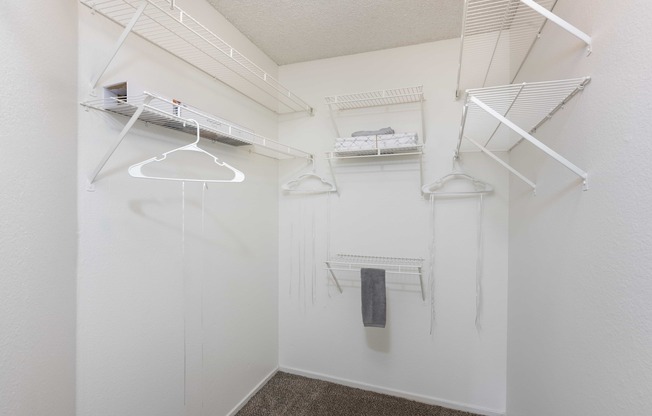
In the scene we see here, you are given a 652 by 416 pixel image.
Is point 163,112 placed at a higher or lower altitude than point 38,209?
higher

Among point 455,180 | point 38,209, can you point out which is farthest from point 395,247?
point 38,209

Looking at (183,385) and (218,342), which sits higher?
(218,342)

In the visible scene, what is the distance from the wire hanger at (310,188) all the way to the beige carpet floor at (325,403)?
157 cm

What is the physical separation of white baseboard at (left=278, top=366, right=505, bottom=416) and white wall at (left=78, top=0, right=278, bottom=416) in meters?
0.40

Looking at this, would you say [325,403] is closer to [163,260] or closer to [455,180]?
[163,260]

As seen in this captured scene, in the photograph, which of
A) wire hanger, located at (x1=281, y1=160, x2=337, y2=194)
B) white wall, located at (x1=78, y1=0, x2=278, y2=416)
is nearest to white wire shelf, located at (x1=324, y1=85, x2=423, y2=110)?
wire hanger, located at (x1=281, y1=160, x2=337, y2=194)

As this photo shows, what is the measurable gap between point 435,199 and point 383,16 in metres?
1.28

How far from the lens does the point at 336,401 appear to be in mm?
2064

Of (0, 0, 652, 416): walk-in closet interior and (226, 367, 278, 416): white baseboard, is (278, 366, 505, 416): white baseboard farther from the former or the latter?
(226, 367, 278, 416): white baseboard

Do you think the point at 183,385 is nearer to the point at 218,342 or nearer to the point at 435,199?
the point at 218,342

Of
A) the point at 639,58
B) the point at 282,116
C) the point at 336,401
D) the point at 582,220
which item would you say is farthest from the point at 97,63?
the point at 336,401

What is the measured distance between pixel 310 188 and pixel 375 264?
0.83 m

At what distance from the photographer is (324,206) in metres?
2.38

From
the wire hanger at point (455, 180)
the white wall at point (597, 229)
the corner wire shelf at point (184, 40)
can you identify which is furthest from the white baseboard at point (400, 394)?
Answer: the corner wire shelf at point (184, 40)
